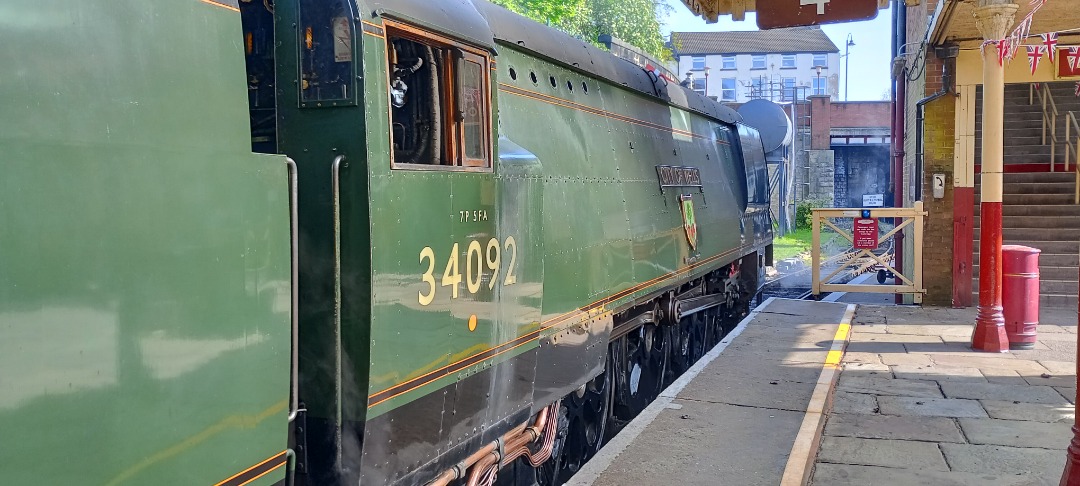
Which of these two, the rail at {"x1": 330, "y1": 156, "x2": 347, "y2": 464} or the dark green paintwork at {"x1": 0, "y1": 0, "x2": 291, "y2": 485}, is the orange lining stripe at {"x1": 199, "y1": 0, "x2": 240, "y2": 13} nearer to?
the dark green paintwork at {"x1": 0, "y1": 0, "x2": 291, "y2": 485}

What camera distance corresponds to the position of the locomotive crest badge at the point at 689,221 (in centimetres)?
946

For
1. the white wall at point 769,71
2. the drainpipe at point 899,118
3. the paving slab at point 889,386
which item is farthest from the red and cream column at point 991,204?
the white wall at point 769,71

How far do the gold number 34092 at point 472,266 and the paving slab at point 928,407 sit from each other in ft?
15.6

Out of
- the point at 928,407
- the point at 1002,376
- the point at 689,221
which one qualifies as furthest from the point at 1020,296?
the point at 689,221

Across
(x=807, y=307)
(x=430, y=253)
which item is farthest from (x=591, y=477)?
(x=807, y=307)

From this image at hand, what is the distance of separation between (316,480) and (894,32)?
19381mm

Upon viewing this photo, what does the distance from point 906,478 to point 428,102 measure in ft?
14.1

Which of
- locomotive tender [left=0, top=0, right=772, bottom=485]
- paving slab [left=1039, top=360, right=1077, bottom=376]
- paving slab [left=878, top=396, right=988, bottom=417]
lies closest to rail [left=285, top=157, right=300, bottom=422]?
locomotive tender [left=0, top=0, right=772, bottom=485]

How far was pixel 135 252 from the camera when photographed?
2447 mm

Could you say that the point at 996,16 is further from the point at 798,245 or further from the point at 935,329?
the point at 798,245

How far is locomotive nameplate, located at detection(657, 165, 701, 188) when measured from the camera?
8797 millimetres

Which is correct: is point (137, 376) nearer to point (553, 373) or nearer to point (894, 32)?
point (553, 373)

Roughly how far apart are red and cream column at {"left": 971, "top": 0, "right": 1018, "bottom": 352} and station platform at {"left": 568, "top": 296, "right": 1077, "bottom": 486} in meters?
0.29

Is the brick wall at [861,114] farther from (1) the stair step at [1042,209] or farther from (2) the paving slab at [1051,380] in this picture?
(2) the paving slab at [1051,380]
